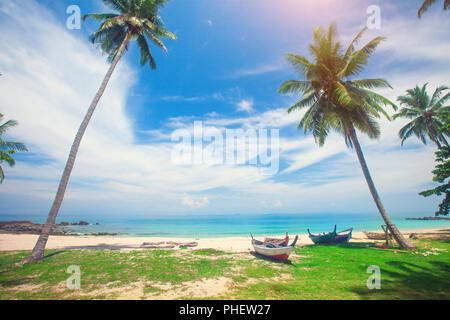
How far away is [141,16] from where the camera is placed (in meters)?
13.1

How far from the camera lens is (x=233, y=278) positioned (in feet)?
25.0

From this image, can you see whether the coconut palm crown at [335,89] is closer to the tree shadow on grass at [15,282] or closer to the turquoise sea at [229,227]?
the tree shadow on grass at [15,282]

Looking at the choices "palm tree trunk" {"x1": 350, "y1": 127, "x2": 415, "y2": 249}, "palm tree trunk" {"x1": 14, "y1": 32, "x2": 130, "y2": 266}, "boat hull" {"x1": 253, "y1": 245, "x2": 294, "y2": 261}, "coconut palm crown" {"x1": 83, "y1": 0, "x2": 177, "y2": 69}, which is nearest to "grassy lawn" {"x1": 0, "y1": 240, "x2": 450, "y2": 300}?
"boat hull" {"x1": 253, "y1": 245, "x2": 294, "y2": 261}

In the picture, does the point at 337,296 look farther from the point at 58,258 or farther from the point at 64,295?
the point at 58,258

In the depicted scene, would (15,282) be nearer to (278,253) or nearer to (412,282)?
(278,253)

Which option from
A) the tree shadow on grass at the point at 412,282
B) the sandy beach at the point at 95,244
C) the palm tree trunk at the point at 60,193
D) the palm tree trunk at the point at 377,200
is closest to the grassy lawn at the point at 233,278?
the tree shadow on grass at the point at 412,282

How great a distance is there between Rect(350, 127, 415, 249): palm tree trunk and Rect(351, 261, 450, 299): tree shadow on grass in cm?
349

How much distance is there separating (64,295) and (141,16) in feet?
56.0

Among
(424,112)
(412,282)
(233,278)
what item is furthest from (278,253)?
(424,112)

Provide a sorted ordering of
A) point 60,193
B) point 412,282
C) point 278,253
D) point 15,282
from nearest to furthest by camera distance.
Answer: point 412,282 < point 15,282 < point 60,193 < point 278,253

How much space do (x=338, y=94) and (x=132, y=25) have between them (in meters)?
16.4

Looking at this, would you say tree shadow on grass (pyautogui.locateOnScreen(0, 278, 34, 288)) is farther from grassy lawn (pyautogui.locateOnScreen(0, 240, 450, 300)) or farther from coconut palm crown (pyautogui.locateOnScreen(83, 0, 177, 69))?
coconut palm crown (pyautogui.locateOnScreen(83, 0, 177, 69))
